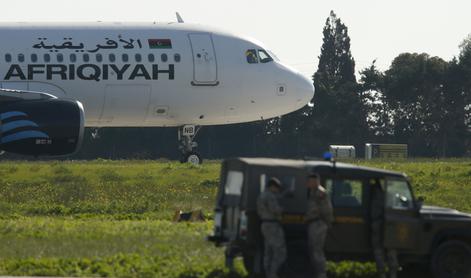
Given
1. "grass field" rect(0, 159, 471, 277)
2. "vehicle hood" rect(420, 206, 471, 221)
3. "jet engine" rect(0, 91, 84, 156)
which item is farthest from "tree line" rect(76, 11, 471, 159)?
"vehicle hood" rect(420, 206, 471, 221)

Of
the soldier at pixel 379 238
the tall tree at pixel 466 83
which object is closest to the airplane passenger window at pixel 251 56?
the soldier at pixel 379 238

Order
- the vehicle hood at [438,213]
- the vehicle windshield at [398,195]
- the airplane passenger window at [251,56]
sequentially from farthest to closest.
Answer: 1. the airplane passenger window at [251,56]
2. the vehicle hood at [438,213]
3. the vehicle windshield at [398,195]

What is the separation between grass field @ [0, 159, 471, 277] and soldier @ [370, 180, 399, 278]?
1.18 meters

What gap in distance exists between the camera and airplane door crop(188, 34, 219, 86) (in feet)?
146

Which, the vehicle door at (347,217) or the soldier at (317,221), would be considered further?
the vehicle door at (347,217)

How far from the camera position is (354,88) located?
100 meters

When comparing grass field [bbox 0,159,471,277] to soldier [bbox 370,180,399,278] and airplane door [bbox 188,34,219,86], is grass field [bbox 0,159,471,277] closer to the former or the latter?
soldier [bbox 370,180,399,278]

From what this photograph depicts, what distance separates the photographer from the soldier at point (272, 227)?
1928 centimetres

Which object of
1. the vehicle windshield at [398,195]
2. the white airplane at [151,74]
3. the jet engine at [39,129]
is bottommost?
the vehicle windshield at [398,195]

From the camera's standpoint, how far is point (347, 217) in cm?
2041

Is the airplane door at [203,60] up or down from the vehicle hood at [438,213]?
up

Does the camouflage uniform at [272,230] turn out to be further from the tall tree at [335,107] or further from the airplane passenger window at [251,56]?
the tall tree at [335,107]

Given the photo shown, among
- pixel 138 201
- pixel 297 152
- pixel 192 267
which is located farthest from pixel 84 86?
pixel 297 152

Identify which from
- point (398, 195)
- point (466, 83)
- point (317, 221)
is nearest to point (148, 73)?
point (398, 195)
